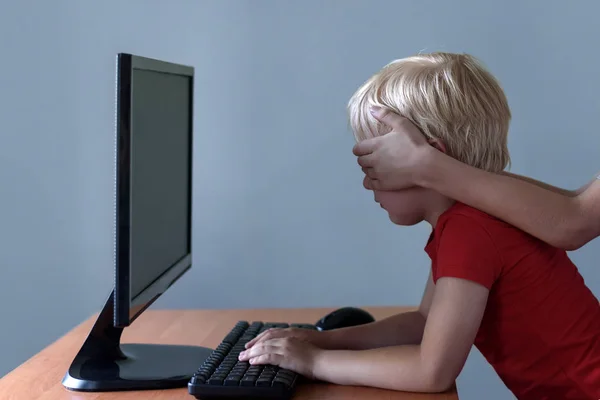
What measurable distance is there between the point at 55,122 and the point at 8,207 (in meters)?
0.26

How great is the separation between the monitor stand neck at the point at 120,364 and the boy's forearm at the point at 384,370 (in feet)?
0.66

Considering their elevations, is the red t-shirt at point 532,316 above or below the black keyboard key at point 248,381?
above

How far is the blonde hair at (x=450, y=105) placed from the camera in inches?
47.1

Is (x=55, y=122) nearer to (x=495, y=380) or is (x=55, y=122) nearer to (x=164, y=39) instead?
(x=164, y=39)

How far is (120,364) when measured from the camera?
125cm

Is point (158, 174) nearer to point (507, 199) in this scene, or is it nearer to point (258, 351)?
point (258, 351)

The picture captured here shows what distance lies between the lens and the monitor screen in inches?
43.9

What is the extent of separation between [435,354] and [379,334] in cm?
27

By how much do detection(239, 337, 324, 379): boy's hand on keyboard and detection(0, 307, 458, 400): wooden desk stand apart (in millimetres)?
29

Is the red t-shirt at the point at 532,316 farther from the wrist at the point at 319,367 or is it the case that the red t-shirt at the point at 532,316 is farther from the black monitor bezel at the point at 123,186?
the black monitor bezel at the point at 123,186

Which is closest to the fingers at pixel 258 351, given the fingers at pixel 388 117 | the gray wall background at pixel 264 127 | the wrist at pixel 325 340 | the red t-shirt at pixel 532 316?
the wrist at pixel 325 340

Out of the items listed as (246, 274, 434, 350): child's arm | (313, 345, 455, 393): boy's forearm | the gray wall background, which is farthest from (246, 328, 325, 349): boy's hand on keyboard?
the gray wall background

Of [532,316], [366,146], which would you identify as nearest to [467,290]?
[532,316]

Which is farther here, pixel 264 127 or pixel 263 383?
pixel 264 127
